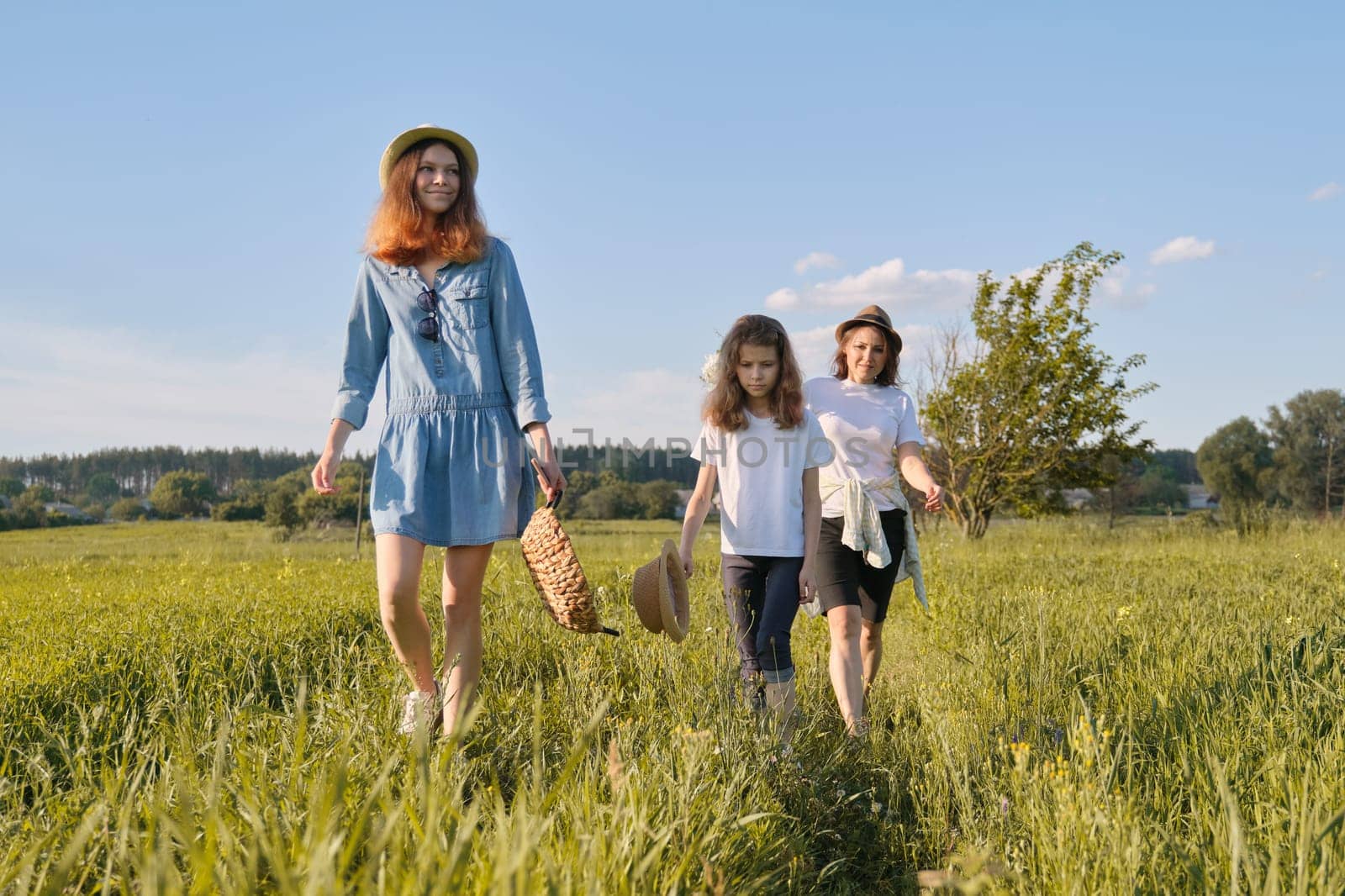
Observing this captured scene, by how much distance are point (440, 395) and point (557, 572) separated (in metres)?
0.81

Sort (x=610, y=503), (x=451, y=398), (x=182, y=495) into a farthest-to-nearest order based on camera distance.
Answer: (x=182, y=495), (x=610, y=503), (x=451, y=398)

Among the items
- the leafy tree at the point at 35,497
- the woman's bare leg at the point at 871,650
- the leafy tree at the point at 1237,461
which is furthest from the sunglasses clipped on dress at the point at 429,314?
the leafy tree at the point at 35,497

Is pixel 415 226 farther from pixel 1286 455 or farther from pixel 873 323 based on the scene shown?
pixel 1286 455

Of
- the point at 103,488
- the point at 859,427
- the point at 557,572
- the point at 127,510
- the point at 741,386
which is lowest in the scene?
the point at 127,510

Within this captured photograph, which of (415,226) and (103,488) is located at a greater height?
(103,488)

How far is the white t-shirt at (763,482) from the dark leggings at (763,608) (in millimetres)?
67

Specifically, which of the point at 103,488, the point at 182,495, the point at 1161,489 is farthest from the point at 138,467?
the point at 1161,489

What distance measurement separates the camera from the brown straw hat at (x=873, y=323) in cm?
500

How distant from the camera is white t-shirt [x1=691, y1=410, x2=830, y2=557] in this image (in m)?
4.25

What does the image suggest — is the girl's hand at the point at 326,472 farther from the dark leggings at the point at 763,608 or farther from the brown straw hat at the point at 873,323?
the brown straw hat at the point at 873,323

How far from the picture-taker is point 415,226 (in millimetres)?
3697

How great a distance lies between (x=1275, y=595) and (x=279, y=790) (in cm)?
756

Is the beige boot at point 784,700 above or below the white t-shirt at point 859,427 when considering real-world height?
below

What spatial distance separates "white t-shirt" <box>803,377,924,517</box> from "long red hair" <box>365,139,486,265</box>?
200cm
